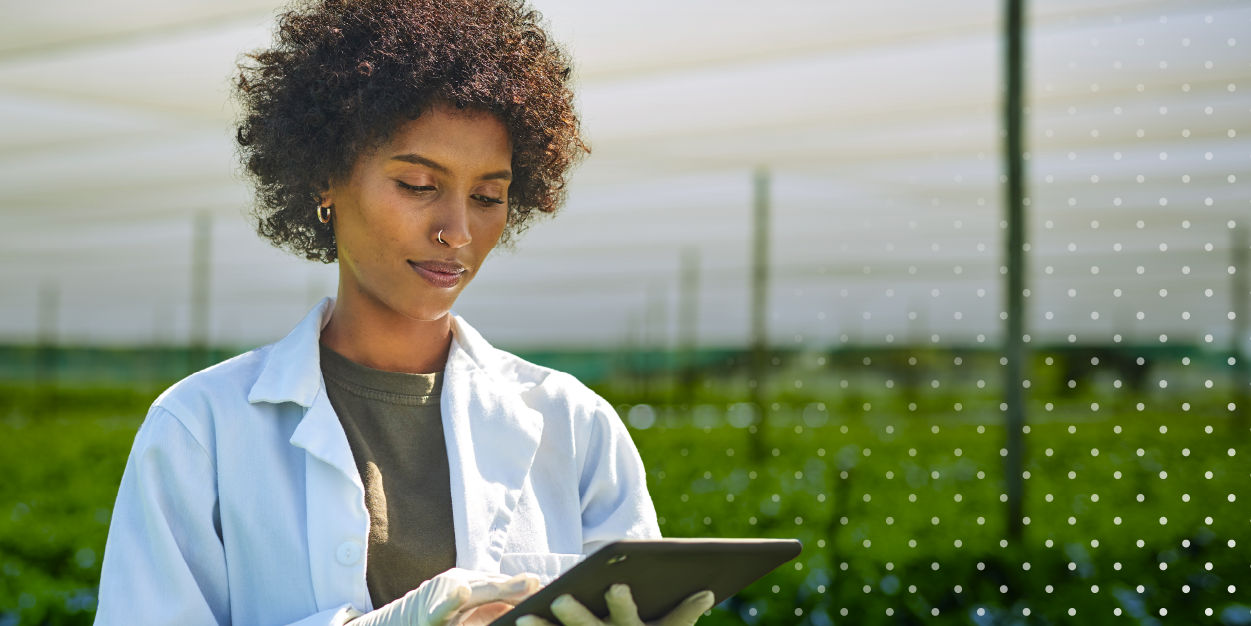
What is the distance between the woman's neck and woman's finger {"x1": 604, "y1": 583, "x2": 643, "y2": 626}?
0.47m

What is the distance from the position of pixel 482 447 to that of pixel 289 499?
10.2 inches

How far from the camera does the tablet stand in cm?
123

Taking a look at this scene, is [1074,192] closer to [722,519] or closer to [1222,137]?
[1222,137]

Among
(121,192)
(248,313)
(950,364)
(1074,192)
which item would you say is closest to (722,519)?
(1074,192)

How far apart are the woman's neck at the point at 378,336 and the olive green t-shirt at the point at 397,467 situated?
2 cm

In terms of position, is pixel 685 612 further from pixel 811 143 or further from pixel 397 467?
pixel 811 143

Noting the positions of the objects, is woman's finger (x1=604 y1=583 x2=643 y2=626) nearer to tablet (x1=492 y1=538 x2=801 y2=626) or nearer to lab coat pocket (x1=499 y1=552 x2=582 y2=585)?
tablet (x1=492 y1=538 x2=801 y2=626)

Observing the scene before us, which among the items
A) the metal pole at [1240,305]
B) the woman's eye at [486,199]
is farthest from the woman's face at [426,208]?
the metal pole at [1240,305]

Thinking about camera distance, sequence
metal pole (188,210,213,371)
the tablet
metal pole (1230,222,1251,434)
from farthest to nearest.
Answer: metal pole (188,210,213,371) → metal pole (1230,222,1251,434) → the tablet

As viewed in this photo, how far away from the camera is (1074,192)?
8867mm

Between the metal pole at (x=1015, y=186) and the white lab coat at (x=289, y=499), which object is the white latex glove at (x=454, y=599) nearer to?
the white lab coat at (x=289, y=499)

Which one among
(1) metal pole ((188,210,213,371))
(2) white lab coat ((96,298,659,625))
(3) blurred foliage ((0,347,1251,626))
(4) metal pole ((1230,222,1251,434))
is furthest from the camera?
(1) metal pole ((188,210,213,371))

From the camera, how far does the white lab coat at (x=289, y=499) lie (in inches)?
53.7
